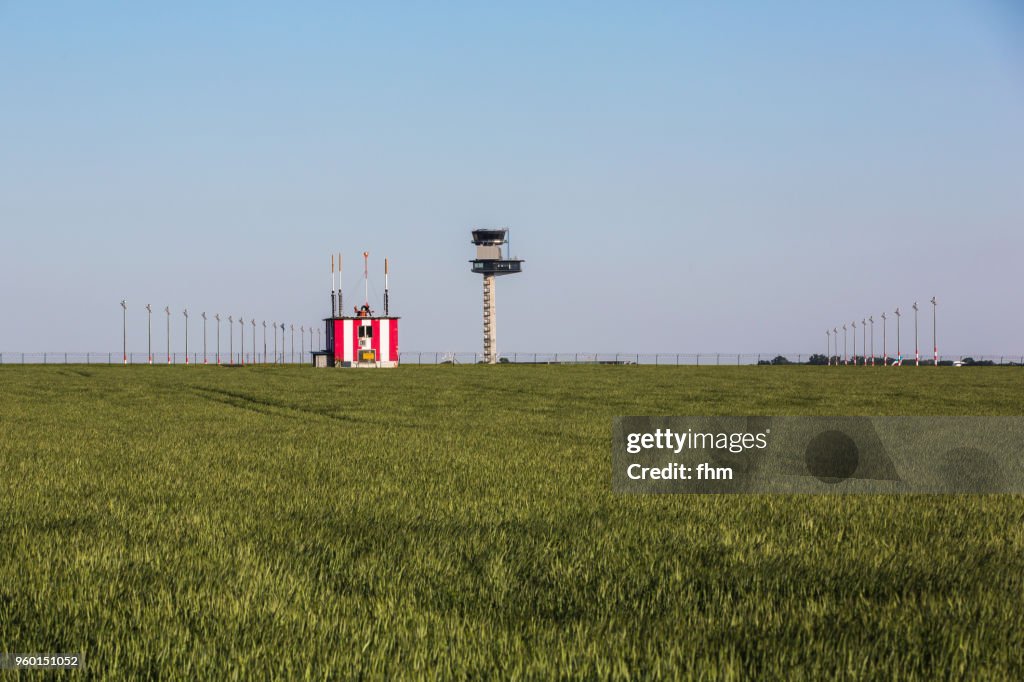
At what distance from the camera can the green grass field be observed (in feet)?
18.4

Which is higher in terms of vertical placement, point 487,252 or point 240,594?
point 487,252

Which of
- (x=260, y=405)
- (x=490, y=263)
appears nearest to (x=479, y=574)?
(x=260, y=405)

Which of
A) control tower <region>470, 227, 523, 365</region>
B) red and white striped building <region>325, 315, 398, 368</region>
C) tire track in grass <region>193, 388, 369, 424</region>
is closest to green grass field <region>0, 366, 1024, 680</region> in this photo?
tire track in grass <region>193, 388, 369, 424</region>

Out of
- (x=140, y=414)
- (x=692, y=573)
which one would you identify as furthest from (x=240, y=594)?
(x=140, y=414)

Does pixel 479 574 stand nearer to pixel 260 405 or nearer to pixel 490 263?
pixel 260 405

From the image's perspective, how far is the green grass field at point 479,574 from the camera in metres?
5.60

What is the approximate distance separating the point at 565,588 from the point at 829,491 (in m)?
6.65

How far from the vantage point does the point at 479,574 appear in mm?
7730

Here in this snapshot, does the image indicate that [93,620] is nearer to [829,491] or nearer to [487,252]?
[829,491]

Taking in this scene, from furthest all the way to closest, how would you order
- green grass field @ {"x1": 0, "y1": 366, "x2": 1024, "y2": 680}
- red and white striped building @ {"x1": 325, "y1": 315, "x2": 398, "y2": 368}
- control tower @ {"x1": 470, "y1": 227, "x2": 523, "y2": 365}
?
control tower @ {"x1": 470, "y1": 227, "x2": 523, "y2": 365} < red and white striped building @ {"x1": 325, "y1": 315, "x2": 398, "y2": 368} < green grass field @ {"x1": 0, "y1": 366, "x2": 1024, "y2": 680}

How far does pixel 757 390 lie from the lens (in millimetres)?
44062

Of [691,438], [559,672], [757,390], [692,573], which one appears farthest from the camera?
[757,390]

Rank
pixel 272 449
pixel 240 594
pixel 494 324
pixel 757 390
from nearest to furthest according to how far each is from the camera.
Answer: pixel 240 594 < pixel 272 449 < pixel 757 390 < pixel 494 324

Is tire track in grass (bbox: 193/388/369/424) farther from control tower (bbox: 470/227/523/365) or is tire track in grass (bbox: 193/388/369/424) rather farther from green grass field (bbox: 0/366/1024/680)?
control tower (bbox: 470/227/523/365)
